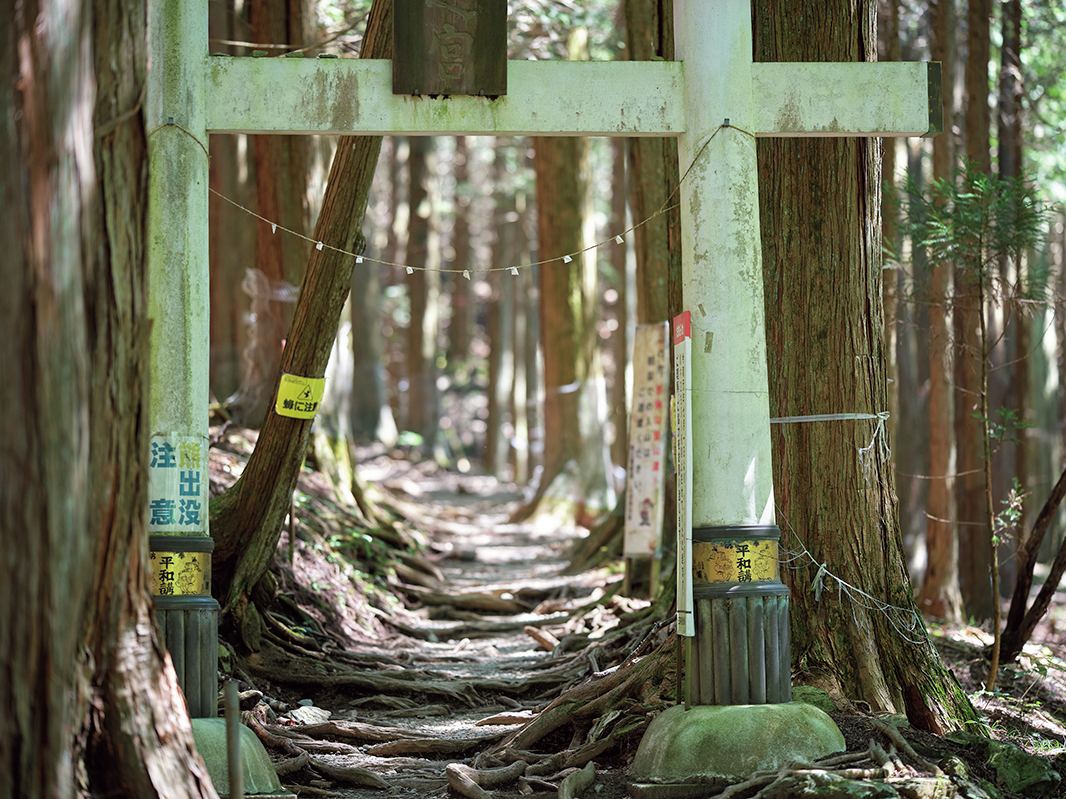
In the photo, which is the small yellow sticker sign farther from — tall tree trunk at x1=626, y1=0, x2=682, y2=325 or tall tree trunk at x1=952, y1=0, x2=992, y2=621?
tall tree trunk at x1=952, y1=0, x2=992, y2=621

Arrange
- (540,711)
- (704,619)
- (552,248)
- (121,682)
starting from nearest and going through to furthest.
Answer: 1. (121,682)
2. (704,619)
3. (540,711)
4. (552,248)

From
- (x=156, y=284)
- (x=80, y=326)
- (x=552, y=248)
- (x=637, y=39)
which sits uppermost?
(x=637, y=39)

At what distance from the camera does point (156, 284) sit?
4.98 m

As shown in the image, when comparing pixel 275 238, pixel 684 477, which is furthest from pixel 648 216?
pixel 684 477

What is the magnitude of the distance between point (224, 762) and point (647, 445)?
5.80 m

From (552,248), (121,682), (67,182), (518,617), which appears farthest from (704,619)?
(552,248)

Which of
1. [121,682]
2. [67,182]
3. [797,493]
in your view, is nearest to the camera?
[67,182]

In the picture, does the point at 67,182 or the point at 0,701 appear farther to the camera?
the point at 67,182

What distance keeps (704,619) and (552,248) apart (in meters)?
10.4

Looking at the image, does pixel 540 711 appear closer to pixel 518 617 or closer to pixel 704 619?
pixel 704 619

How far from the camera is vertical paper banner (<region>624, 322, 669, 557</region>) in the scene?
9.48 meters

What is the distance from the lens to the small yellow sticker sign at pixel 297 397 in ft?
24.6

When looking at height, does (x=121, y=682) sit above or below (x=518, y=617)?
above

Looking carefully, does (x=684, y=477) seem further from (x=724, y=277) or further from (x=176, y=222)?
(x=176, y=222)
